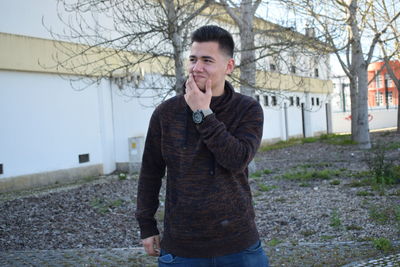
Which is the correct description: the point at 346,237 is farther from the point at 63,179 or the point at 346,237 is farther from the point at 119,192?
the point at 63,179

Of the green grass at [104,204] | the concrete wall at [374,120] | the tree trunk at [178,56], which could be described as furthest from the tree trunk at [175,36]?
the concrete wall at [374,120]

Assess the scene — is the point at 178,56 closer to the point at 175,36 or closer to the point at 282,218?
the point at 175,36

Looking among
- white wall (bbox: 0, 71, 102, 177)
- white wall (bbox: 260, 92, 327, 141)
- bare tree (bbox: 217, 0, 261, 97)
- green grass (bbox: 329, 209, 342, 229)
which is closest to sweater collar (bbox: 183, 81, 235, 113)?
green grass (bbox: 329, 209, 342, 229)

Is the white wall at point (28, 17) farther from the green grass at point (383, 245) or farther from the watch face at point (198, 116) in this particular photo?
the watch face at point (198, 116)

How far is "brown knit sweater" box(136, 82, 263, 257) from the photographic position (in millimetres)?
Answer: 2234

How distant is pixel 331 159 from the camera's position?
625 inches

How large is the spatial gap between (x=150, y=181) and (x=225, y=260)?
0.60m

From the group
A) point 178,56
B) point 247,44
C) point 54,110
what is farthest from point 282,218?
Result: point 54,110

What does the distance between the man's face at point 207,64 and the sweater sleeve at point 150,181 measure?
32 centimetres

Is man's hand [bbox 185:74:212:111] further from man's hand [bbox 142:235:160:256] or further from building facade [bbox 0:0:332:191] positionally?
building facade [bbox 0:0:332:191]

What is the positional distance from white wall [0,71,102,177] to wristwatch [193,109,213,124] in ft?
37.7

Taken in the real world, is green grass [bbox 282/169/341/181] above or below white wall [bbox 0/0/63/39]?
below

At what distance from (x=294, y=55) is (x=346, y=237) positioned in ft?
16.2

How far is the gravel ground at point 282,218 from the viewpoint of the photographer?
561cm
